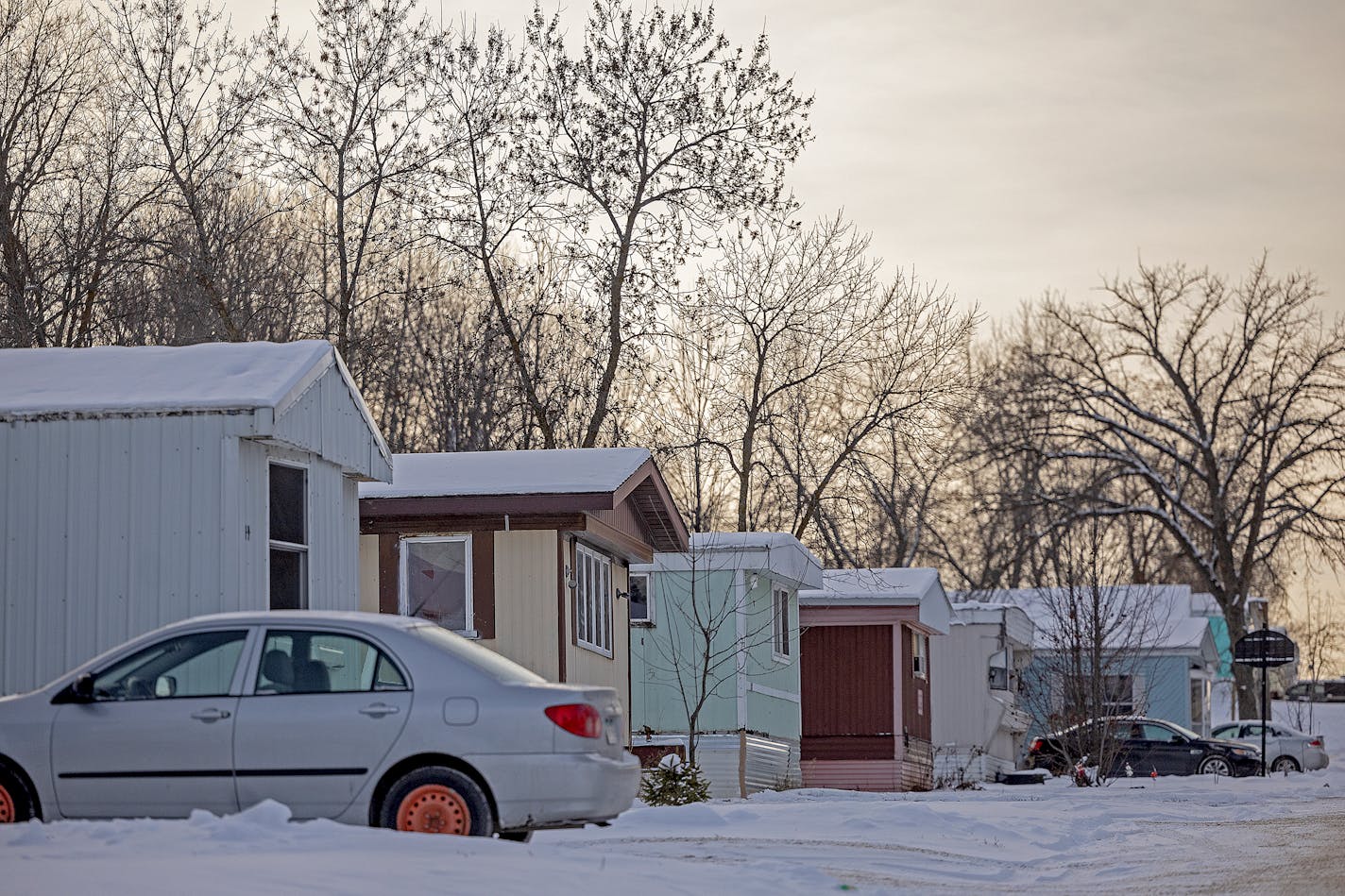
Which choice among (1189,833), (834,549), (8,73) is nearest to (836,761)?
(834,549)

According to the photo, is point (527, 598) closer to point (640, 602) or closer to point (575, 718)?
point (640, 602)

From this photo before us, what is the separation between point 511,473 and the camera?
2081 cm

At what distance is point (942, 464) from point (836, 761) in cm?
929

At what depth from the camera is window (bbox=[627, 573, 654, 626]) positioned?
26.7m

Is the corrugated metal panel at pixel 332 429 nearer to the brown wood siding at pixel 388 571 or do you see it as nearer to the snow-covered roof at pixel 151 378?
the snow-covered roof at pixel 151 378

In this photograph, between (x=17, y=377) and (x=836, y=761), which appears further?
(x=836, y=761)

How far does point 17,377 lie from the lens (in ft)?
51.5

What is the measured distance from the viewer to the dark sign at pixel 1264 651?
3447 centimetres

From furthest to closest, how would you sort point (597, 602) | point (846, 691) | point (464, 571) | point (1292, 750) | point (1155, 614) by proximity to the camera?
point (1155, 614) < point (1292, 750) < point (846, 691) < point (597, 602) < point (464, 571)

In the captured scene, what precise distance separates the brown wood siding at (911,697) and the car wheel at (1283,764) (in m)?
8.82


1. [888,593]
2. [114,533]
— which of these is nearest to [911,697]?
[888,593]

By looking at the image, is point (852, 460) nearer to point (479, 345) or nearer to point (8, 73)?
point (479, 345)

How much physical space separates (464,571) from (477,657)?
969 cm

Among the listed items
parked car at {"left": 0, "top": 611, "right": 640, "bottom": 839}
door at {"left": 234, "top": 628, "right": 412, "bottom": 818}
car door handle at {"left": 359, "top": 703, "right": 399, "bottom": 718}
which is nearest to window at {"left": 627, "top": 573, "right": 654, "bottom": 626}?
parked car at {"left": 0, "top": 611, "right": 640, "bottom": 839}
